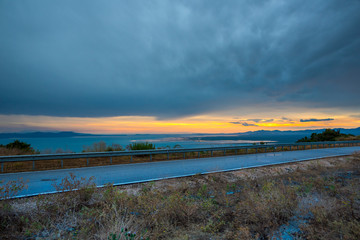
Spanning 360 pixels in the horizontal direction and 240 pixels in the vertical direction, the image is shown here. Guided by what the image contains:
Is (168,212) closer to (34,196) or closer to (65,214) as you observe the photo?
(65,214)

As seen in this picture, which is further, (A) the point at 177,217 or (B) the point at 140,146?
(B) the point at 140,146

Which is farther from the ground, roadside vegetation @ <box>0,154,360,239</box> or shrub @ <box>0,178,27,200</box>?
shrub @ <box>0,178,27,200</box>

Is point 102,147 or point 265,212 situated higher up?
point 102,147

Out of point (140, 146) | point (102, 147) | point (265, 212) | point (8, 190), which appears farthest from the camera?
point (140, 146)

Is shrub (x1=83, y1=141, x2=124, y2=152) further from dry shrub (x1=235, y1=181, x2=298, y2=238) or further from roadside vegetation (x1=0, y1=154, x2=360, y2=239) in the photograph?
dry shrub (x1=235, y1=181, x2=298, y2=238)

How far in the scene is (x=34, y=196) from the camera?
23.4 ft

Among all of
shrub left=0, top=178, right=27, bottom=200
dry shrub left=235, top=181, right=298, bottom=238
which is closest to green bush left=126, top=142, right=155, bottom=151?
shrub left=0, top=178, right=27, bottom=200

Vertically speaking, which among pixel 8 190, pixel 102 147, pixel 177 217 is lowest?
pixel 177 217

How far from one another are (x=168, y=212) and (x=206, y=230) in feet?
3.42

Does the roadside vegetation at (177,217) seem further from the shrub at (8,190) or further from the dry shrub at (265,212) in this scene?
the shrub at (8,190)

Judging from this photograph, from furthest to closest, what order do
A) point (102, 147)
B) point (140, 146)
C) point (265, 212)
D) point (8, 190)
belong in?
point (140, 146) → point (102, 147) → point (8, 190) → point (265, 212)

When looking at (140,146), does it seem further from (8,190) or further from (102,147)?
(8,190)

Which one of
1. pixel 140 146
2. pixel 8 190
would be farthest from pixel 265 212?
pixel 140 146

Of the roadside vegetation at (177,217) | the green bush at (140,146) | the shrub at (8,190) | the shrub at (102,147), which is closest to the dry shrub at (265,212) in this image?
the roadside vegetation at (177,217)
